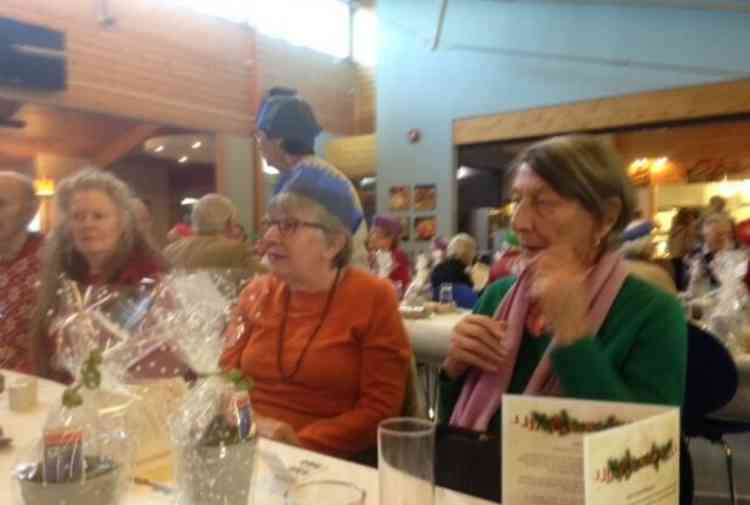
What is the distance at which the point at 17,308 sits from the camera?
91.4 inches

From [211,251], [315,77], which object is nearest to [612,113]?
[315,77]

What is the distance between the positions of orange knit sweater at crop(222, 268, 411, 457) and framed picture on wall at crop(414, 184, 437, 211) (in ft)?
20.3

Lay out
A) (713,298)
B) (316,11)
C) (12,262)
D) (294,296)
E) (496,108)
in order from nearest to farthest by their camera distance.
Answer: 1. (294,296)
2. (12,262)
3. (713,298)
4. (496,108)
5. (316,11)

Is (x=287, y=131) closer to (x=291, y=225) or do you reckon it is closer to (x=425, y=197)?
(x=291, y=225)

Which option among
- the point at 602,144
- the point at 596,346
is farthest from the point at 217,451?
the point at 602,144

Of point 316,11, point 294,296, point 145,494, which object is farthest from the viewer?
point 316,11

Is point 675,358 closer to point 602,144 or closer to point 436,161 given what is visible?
point 602,144

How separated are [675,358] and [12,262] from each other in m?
2.27

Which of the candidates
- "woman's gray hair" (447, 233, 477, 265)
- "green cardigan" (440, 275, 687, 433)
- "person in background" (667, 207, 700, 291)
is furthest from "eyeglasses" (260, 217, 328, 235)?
"person in background" (667, 207, 700, 291)

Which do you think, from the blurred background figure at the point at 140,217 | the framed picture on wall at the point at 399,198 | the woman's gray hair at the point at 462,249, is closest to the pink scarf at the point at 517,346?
the blurred background figure at the point at 140,217

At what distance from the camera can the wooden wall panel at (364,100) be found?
970 cm

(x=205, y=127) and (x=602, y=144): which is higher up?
(x=205, y=127)

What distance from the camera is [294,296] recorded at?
1.86 m

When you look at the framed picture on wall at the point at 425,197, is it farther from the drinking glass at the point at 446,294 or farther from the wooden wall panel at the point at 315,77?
the drinking glass at the point at 446,294
